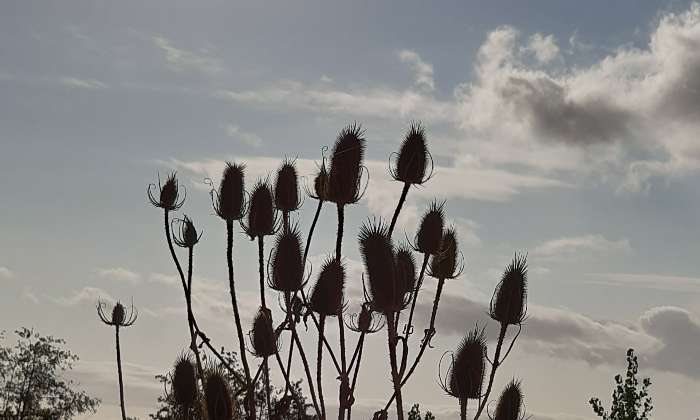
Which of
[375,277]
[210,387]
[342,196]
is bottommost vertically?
[210,387]

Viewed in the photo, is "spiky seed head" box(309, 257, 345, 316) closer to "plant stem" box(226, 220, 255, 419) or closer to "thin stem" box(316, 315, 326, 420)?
"thin stem" box(316, 315, 326, 420)

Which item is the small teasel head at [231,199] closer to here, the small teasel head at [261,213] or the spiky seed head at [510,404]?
the small teasel head at [261,213]

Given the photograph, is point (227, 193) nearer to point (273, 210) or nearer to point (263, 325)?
point (273, 210)

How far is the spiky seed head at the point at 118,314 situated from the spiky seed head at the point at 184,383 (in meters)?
7.83

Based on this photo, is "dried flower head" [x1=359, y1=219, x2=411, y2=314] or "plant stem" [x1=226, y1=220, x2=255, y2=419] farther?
"plant stem" [x1=226, y1=220, x2=255, y2=419]

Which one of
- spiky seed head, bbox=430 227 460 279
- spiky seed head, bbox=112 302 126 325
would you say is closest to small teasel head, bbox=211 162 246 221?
spiky seed head, bbox=430 227 460 279

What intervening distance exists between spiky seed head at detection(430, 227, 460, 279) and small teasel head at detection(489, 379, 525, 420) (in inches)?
60.9

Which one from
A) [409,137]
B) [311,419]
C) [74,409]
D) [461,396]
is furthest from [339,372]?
[74,409]

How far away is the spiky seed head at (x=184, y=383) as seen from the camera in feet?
35.8

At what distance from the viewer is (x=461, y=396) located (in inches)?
366

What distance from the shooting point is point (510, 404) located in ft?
31.7

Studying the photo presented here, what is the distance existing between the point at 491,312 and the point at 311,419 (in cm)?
789

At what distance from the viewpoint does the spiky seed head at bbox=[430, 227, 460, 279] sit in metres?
10.8

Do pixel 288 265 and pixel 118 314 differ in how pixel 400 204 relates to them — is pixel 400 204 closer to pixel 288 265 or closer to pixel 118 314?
pixel 288 265
